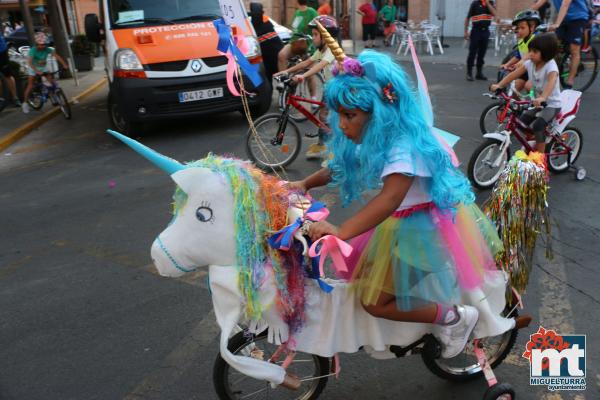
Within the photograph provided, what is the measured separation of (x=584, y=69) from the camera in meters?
10.3

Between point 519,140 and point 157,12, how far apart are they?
18.3ft

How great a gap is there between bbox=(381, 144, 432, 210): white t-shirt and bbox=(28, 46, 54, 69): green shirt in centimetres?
941

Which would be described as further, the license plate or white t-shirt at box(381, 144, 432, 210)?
the license plate

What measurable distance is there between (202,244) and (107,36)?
7.03 m

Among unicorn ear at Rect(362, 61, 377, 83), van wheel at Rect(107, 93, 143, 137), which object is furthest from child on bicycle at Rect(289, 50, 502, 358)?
van wheel at Rect(107, 93, 143, 137)

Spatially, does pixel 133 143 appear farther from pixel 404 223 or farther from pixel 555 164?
pixel 555 164

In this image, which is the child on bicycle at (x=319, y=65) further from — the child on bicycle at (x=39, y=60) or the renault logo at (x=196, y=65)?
the child on bicycle at (x=39, y=60)

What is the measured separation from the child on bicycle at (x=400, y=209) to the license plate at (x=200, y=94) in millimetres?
5651

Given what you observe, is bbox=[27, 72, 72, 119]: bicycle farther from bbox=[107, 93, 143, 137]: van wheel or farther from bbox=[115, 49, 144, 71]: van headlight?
bbox=[115, 49, 144, 71]: van headlight

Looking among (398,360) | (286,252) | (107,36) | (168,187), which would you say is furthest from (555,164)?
(107,36)

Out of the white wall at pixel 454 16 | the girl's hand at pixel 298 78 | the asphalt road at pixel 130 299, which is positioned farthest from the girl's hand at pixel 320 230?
the white wall at pixel 454 16

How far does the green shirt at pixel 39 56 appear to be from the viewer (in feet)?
31.8

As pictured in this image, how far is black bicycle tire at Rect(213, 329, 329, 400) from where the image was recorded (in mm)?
2416

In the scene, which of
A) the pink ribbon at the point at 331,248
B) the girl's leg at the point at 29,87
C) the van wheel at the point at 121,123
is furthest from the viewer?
the girl's leg at the point at 29,87
